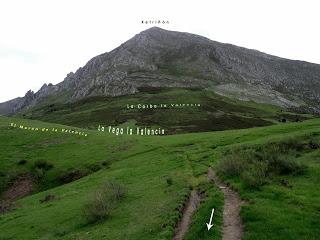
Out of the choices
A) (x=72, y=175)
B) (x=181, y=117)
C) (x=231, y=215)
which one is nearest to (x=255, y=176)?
(x=231, y=215)

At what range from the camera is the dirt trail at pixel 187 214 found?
29.7 meters

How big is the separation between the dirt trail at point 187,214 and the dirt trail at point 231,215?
240 cm

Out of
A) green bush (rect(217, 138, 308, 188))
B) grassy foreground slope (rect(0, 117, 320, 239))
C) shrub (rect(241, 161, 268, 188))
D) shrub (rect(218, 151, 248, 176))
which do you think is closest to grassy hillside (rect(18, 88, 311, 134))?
grassy foreground slope (rect(0, 117, 320, 239))

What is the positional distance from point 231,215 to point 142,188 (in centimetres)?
1587

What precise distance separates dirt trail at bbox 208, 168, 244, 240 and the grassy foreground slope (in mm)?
562

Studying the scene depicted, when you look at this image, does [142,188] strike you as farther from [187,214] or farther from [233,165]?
[187,214]

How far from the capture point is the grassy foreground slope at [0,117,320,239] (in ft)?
97.7

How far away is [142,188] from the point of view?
45.6 metres

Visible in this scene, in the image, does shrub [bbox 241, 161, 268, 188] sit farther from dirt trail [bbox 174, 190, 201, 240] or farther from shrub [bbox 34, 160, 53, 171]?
shrub [bbox 34, 160, 53, 171]

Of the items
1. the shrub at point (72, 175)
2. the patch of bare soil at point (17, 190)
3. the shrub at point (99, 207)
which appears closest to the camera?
the shrub at point (99, 207)

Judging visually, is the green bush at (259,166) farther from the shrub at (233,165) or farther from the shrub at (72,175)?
the shrub at (72,175)

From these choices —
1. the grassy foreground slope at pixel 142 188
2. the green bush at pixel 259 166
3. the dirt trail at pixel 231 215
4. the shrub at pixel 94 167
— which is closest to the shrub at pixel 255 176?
the green bush at pixel 259 166

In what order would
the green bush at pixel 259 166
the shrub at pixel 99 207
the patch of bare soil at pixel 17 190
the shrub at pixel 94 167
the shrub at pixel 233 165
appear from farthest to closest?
the shrub at pixel 94 167
the patch of bare soil at pixel 17 190
the shrub at pixel 233 165
the green bush at pixel 259 166
the shrub at pixel 99 207

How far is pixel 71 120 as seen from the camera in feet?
589
